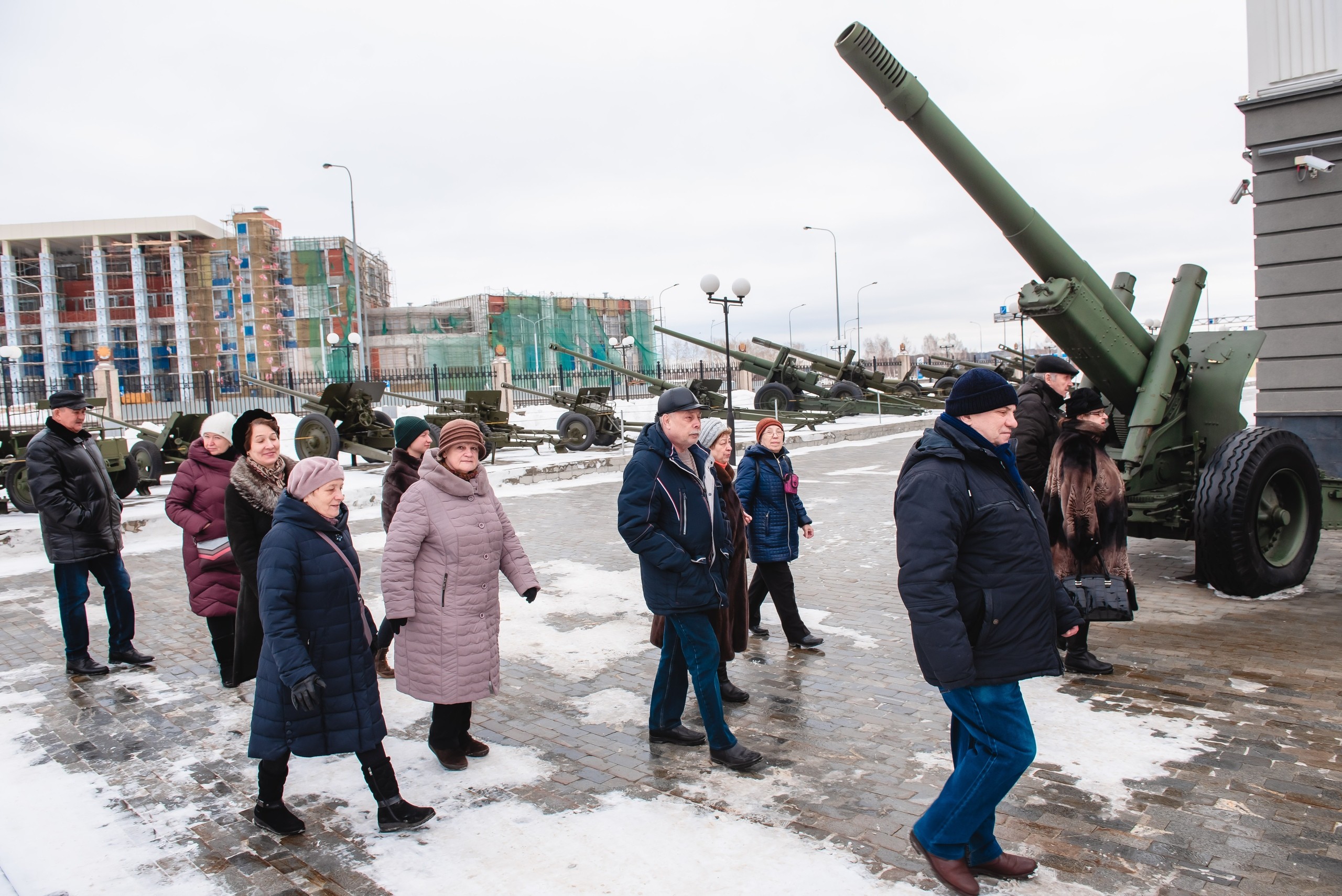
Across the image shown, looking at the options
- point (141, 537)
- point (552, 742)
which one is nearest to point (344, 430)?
point (141, 537)

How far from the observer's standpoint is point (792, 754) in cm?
409

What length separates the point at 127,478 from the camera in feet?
40.3

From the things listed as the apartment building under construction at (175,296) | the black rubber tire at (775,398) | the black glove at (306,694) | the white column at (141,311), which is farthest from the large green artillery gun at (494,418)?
the white column at (141,311)

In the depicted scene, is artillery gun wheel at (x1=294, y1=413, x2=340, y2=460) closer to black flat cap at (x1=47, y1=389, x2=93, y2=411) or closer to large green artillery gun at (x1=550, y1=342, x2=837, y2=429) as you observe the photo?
large green artillery gun at (x1=550, y1=342, x2=837, y2=429)

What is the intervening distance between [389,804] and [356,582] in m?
0.84

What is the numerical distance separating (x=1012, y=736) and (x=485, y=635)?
2.10 metres

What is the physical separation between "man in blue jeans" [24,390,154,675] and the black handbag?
5397 mm

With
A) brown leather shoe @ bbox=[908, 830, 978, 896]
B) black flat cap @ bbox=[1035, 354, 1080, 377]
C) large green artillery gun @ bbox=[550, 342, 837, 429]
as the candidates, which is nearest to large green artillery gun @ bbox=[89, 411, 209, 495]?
large green artillery gun @ bbox=[550, 342, 837, 429]

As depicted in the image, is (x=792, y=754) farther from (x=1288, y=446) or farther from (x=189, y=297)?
(x=189, y=297)

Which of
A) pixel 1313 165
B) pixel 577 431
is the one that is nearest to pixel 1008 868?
pixel 1313 165

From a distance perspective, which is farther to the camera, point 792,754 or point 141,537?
point 141,537

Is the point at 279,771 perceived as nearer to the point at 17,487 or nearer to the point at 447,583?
the point at 447,583

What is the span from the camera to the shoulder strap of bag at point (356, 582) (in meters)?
3.46

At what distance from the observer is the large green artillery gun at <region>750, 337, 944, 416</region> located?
25984 mm
